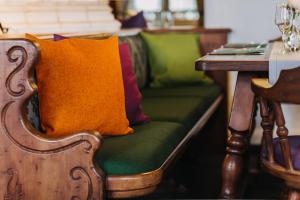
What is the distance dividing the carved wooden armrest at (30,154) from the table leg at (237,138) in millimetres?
608

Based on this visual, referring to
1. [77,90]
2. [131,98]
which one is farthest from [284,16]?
[77,90]

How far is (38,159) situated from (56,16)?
135 cm

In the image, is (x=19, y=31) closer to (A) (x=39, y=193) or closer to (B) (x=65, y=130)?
(B) (x=65, y=130)

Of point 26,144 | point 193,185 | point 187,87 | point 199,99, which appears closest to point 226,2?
point 187,87

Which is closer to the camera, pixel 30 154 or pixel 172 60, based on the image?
pixel 30 154

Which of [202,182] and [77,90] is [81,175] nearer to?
[77,90]

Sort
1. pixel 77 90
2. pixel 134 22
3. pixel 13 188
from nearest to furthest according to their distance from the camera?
pixel 13 188 → pixel 77 90 → pixel 134 22

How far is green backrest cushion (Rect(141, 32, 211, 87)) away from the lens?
4.12m

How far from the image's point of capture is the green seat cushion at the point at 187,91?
372 centimetres

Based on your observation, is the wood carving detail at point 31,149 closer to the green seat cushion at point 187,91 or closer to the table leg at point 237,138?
the table leg at point 237,138

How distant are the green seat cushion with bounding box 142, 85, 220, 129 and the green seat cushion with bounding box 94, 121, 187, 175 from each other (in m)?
0.40

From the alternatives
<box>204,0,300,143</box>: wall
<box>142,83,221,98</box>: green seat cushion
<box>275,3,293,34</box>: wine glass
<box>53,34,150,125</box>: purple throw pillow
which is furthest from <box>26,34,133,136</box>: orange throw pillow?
<box>204,0,300,143</box>: wall

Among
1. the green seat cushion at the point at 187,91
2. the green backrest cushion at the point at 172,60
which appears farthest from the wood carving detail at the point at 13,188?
the green backrest cushion at the point at 172,60

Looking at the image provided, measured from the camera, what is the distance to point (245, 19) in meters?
4.40
